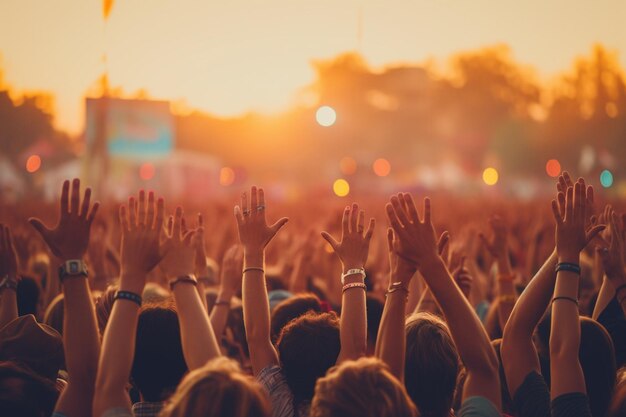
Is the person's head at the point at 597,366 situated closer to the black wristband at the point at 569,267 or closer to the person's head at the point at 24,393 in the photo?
the black wristband at the point at 569,267

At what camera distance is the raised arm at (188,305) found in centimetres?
295

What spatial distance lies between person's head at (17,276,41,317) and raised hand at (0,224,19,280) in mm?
980

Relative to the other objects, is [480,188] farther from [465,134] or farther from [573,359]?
[573,359]

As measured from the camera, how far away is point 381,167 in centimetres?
8631

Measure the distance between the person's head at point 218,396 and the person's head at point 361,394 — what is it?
20 centimetres

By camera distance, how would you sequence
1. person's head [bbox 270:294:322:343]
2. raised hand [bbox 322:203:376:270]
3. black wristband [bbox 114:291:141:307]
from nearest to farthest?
black wristband [bbox 114:291:141:307] → raised hand [bbox 322:203:376:270] → person's head [bbox 270:294:322:343]

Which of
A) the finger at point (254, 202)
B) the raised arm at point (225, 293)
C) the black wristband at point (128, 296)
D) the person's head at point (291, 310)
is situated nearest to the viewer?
the black wristband at point (128, 296)

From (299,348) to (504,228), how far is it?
293 cm

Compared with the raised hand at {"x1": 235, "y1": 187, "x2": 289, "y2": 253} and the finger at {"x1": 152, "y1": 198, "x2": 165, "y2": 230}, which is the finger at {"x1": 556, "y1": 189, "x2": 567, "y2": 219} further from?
the finger at {"x1": 152, "y1": 198, "x2": 165, "y2": 230}

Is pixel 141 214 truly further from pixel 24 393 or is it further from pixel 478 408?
pixel 478 408

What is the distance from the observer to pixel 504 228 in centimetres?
574

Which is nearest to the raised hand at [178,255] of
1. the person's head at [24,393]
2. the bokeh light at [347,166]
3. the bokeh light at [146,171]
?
the person's head at [24,393]

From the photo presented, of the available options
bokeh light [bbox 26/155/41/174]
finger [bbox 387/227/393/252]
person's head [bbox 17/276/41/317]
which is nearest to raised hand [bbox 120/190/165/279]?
finger [bbox 387/227/393/252]

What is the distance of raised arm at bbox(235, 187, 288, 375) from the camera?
3469mm
